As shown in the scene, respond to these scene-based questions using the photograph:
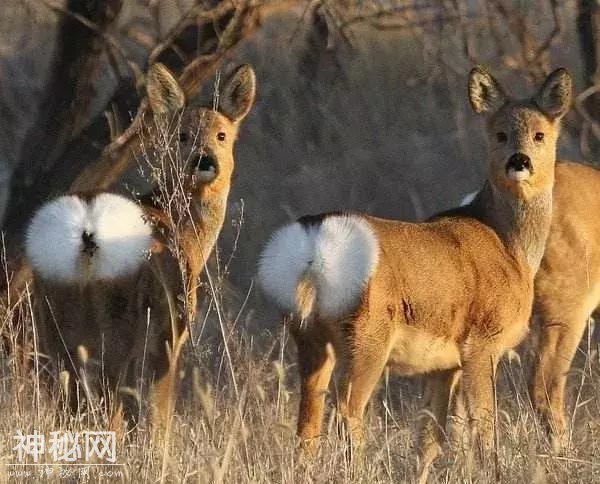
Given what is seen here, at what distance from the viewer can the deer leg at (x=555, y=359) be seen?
907 cm

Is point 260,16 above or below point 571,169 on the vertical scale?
above

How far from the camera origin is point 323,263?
268 inches

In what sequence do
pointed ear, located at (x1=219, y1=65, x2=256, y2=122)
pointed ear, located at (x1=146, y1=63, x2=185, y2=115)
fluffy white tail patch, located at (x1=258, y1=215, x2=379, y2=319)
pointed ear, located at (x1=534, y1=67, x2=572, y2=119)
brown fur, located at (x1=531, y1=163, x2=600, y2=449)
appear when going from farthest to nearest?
brown fur, located at (x1=531, y1=163, x2=600, y2=449) → pointed ear, located at (x1=219, y1=65, x2=256, y2=122) → pointed ear, located at (x1=146, y1=63, x2=185, y2=115) → pointed ear, located at (x1=534, y1=67, x2=572, y2=119) → fluffy white tail patch, located at (x1=258, y1=215, x2=379, y2=319)

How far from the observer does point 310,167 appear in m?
18.2

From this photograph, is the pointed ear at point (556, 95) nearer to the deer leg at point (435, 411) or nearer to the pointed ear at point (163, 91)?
the deer leg at point (435, 411)

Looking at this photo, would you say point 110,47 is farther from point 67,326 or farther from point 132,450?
point 132,450

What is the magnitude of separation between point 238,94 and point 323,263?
2311mm

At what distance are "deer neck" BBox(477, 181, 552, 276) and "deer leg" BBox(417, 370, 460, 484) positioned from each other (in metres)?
0.80

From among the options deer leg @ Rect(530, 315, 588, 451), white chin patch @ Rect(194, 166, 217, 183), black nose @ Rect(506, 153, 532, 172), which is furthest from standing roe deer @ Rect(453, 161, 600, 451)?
white chin patch @ Rect(194, 166, 217, 183)

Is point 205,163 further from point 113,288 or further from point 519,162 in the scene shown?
point 519,162

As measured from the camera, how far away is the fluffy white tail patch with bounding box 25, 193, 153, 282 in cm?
720

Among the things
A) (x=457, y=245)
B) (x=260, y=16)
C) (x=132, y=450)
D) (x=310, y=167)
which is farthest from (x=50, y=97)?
(x=310, y=167)

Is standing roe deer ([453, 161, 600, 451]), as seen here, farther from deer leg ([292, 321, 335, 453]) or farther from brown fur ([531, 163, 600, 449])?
deer leg ([292, 321, 335, 453])

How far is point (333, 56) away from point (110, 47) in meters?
2.42
